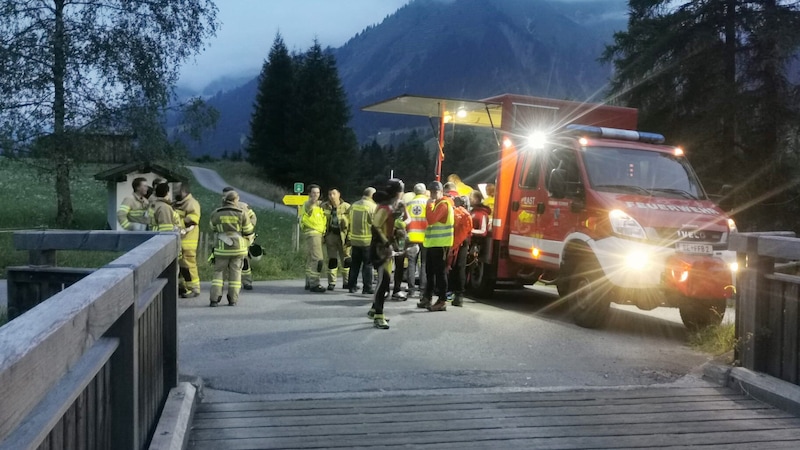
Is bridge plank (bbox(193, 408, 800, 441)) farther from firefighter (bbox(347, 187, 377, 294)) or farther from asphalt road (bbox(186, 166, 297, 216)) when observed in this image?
asphalt road (bbox(186, 166, 297, 216))

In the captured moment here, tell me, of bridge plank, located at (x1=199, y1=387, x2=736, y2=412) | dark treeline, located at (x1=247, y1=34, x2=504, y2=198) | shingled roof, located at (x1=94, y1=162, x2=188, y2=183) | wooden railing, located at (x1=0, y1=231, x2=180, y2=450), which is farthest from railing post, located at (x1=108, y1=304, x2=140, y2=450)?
dark treeline, located at (x1=247, y1=34, x2=504, y2=198)

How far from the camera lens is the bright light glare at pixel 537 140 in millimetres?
10873

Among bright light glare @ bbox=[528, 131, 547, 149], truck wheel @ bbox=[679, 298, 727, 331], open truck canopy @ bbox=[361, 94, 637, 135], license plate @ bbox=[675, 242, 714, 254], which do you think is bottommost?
truck wheel @ bbox=[679, 298, 727, 331]

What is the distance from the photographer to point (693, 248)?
850 centimetres

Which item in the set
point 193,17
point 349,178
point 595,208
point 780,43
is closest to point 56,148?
point 193,17

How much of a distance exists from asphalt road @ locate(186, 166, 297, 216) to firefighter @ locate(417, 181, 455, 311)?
34226 millimetres

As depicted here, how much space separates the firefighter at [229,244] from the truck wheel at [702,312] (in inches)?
245

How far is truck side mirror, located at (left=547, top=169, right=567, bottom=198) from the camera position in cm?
948

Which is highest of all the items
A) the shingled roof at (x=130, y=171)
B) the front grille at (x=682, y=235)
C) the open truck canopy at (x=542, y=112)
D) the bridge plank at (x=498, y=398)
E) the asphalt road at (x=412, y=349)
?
the open truck canopy at (x=542, y=112)

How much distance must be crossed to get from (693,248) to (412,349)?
11.8ft

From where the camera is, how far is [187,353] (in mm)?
7316

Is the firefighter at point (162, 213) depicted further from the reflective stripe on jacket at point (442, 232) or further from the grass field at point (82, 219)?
the grass field at point (82, 219)

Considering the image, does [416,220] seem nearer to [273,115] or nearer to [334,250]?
[334,250]

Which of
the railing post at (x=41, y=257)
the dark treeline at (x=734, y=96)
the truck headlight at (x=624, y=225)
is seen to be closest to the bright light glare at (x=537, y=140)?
the truck headlight at (x=624, y=225)
